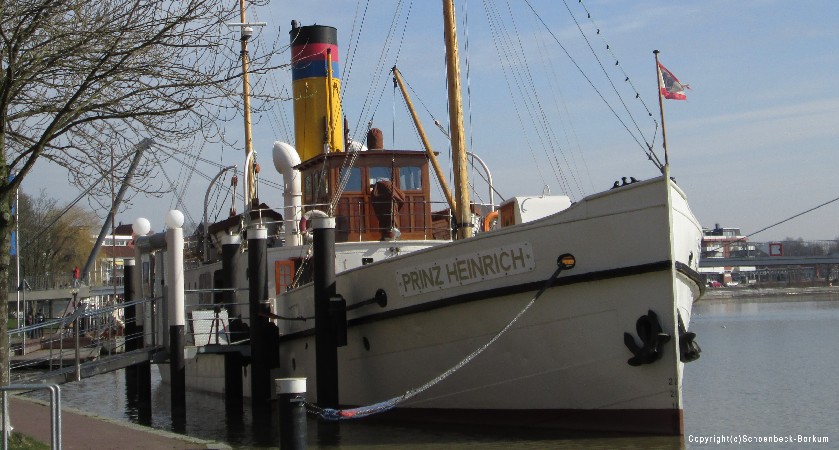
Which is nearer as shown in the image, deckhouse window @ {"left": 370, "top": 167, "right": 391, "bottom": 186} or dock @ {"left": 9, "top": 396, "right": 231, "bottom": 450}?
dock @ {"left": 9, "top": 396, "right": 231, "bottom": 450}

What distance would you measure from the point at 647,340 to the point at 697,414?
17.9 feet

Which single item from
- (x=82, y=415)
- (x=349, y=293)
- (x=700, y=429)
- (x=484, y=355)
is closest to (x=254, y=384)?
(x=349, y=293)

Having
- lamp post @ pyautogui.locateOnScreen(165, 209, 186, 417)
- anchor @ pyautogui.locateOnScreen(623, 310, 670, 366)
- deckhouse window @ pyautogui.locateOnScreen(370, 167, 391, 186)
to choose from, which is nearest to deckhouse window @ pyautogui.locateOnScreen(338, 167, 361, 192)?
deckhouse window @ pyautogui.locateOnScreen(370, 167, 391, 186)

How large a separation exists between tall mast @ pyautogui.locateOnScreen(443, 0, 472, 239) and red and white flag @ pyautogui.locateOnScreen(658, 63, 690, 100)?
2.81 m

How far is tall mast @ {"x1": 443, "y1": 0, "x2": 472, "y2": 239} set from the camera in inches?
543

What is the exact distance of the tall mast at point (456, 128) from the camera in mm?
13789

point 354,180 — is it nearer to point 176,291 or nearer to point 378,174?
point 378,174

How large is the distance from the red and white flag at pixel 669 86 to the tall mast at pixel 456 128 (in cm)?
281

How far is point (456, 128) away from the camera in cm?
1410

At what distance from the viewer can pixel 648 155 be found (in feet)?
36.1

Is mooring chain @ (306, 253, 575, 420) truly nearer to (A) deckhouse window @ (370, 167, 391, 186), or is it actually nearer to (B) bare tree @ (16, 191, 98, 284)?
(A) deckhouse window @ (370, 167, 391, 186)

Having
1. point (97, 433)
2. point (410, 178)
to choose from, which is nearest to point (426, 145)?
point (410, 178)

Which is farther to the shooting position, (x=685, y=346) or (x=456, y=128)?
(x=456, y=128)

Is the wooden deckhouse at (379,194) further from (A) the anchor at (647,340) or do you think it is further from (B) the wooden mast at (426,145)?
(A) the anchor at (647,340)
